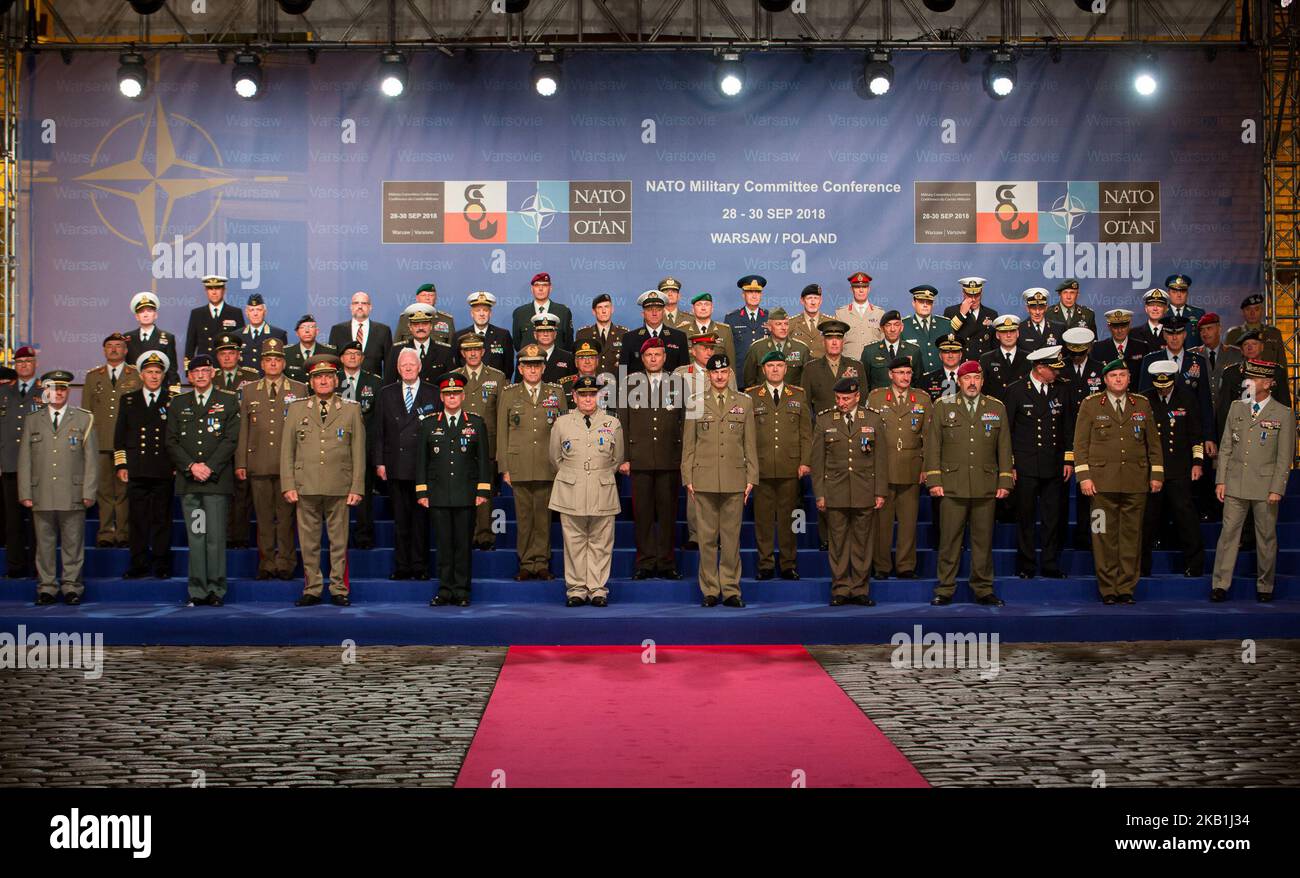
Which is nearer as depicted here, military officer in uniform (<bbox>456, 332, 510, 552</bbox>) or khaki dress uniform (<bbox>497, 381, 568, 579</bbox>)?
khaki dress uniform (<bbox>497, 381, 568, 579</bbox>)

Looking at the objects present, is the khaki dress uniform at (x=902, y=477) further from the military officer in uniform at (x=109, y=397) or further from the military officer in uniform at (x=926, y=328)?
the military officer in uniform at (x=109, y=397)

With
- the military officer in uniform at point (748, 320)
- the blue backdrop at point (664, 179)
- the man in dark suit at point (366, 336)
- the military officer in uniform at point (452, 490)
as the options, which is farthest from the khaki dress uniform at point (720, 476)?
the blue backdrop at point (664, 179)

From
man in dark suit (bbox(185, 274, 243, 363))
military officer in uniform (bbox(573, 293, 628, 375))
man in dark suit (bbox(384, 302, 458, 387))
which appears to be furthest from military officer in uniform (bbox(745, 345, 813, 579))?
man in dark suit (bbox(185, 274, 243, 363))

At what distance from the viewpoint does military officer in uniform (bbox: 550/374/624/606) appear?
342 inches

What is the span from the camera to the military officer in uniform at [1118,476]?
29.0 feet

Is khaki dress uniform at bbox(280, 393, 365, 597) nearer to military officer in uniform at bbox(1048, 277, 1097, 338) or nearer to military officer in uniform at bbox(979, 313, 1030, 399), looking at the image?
military officer in uniform at bbox(979, 313, 1030, 399)

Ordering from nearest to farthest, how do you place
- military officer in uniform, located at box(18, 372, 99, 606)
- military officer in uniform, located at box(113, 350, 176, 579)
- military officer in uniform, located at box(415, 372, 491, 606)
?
military officer in uniform, located at box(415, 372, 491, 606), military officer in uniform, located at box(18, 372, 99, 606), military officer in uniform, located at box(113, 350, 176, 579)

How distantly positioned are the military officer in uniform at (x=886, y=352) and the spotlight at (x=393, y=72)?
5.35 m

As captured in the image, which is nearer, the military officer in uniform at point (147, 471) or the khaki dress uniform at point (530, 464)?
the military officer in uniform at point (147, 471)

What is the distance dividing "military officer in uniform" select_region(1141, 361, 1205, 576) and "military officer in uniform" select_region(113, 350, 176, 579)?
747cm

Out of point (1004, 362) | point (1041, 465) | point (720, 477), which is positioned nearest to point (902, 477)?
point (1041, 465)
